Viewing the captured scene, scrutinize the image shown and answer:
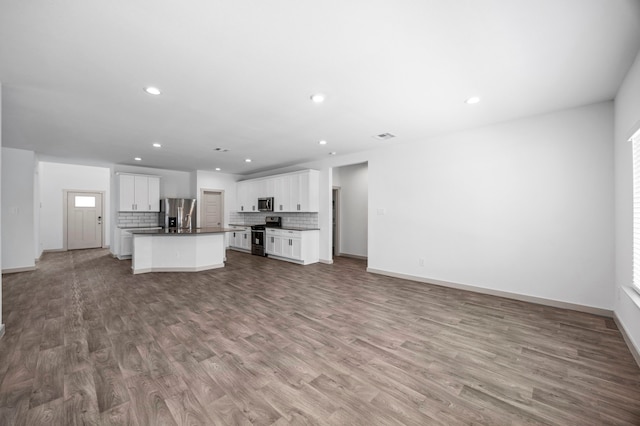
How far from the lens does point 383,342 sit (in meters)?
2.61

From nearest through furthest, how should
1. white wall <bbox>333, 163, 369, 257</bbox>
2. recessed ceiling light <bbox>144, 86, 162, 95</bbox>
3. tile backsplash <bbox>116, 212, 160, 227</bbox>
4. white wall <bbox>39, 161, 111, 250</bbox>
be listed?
recessed ceiling light <bbox>144, 86, 162, 95</bbox>, white wall <bbox>333, 163, 369, 257</bbox>, tile backsplash <bbox>116, 212, 160, 227</bbox>, white wall <bbox>39, 161, 111, 250</bbox>

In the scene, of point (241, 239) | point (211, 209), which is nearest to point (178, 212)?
point (211, 209)

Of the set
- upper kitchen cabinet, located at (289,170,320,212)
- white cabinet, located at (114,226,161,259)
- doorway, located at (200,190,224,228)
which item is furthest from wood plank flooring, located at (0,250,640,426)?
doorway, located at (200,190,224,228)

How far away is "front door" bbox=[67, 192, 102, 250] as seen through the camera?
8680 millimetres

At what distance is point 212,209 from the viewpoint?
8.83 meters

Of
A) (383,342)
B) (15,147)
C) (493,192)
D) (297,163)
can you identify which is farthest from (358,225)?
(15,147)

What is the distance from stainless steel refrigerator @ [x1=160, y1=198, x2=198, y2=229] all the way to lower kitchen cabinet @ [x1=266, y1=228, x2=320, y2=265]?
2.76 metres

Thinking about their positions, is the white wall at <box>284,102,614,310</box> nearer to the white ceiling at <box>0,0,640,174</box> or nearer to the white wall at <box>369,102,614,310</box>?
the white wall at <box>369,102,614,310</box>

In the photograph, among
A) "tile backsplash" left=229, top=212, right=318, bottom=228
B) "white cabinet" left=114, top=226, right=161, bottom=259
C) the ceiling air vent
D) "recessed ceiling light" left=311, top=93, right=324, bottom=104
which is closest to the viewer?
"recessed ceiling light" left=311, top=93, right=324, bottom=104

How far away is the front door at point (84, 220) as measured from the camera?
8.68 m

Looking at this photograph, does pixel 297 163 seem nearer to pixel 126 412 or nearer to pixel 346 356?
pixel 346 356

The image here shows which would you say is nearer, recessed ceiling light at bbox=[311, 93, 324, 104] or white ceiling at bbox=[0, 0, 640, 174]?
white ceiling at bbox=[0, 0, 640, 174]

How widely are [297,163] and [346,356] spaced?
577 centimetres

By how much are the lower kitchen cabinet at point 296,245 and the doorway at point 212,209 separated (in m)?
2.69
